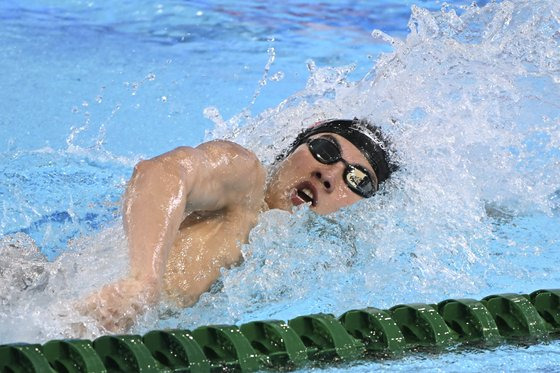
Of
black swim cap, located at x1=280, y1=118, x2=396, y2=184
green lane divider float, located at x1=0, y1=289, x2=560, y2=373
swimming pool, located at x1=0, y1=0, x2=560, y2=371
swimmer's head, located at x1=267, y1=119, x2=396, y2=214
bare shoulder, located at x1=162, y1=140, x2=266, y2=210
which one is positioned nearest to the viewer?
green lane divider float, located at x1=0, y1=289, x2=560, y2=373

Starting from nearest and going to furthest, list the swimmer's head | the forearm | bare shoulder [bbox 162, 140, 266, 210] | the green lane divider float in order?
the green lane divider float
the forearm
bare shoulder [bbox 162, 140, 266, 210]
the swimmer's head

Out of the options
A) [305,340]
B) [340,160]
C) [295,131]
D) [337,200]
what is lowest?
[305,340]

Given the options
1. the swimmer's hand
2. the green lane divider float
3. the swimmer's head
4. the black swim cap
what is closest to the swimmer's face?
the swimmer's head

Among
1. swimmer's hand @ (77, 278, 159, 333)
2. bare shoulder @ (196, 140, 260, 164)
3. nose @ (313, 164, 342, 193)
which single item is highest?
bare shoulder @ (196, 140, 260, 164)

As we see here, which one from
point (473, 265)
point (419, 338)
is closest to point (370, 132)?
point (473, 265)

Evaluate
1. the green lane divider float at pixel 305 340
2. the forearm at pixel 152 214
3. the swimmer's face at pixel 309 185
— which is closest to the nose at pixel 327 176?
the swimmer's face at pixel 309 185

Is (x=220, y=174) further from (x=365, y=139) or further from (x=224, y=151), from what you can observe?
(x=365, y=139)

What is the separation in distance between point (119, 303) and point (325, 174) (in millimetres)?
956

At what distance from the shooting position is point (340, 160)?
2.55m

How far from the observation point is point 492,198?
315 cm

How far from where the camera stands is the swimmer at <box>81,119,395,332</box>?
176 cm

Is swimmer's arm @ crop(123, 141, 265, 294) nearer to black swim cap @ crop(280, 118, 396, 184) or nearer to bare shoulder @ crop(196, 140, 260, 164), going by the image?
bare shoulder @ crop(196, 140, 260, 164)

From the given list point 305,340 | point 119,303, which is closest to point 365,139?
point 305,340

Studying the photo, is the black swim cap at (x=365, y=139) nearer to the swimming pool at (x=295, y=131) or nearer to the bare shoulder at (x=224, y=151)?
the swimming pool at (x=295, y=131)
